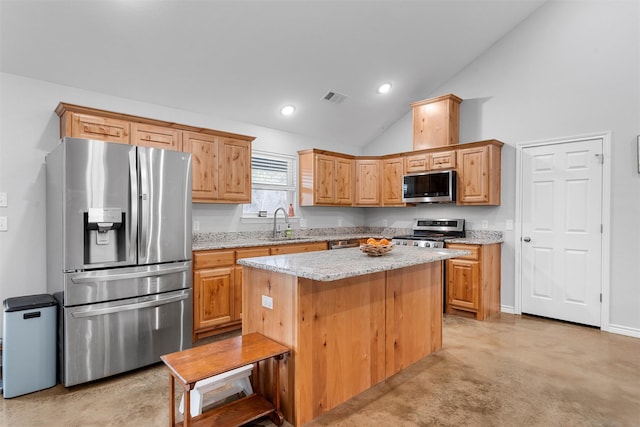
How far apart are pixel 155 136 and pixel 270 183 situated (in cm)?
186

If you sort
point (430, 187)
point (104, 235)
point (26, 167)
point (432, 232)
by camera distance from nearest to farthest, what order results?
point (104, 235), point (26, 167), point (430, 187), point (432, 232)

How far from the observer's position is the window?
5.00 metres

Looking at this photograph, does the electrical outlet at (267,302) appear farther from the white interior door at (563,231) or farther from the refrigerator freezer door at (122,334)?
the white interior door at (563,231)

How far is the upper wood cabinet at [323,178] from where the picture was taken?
17.6 feet

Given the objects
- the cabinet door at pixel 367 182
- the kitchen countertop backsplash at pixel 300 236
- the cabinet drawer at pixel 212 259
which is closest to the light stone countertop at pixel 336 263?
the cabinet drawer at pixel 212 259

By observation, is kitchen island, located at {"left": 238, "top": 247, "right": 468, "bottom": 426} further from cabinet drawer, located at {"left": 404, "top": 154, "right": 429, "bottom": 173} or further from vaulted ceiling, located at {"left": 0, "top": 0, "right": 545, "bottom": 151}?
cabinet drawer, located at {"left": 404, "top": 154, "right": 429, "bottom": 173}

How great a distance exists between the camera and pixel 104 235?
271 centimetres

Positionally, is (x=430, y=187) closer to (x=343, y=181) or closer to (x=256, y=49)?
(x=343, y=181)

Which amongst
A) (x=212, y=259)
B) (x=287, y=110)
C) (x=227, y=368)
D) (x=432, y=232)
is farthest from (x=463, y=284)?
(x=227, y=368)

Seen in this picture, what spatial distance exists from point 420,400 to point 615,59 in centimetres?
419

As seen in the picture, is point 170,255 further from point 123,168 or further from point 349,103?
point 349,103

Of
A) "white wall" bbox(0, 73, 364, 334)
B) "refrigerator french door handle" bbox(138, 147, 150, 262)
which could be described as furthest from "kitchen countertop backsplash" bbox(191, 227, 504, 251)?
"white wall" bbox(0, 73, 364, 334)

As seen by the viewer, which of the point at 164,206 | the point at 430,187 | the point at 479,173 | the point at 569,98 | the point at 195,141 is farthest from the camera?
the point at 430,187

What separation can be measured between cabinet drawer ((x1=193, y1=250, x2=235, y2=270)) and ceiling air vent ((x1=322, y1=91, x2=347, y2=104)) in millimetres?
2563
